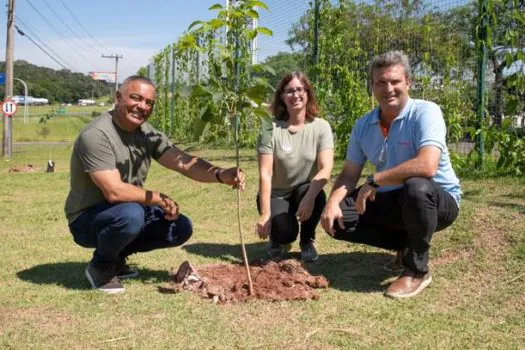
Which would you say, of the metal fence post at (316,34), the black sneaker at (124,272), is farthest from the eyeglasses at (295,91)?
the metal fence post at (316,34)

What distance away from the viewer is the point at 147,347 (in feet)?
8.63

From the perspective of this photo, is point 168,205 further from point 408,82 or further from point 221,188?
point 221,188

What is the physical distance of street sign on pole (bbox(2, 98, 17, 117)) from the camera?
56.4 feet

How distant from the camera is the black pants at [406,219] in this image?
10.1ft

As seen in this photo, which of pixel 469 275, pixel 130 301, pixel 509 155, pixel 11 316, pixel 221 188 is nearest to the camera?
pixel 11 316

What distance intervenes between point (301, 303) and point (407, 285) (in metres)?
0.58

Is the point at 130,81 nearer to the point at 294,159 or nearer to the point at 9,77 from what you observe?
the point at 294,159

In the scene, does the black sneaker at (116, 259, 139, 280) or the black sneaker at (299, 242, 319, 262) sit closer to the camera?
the black sneaker at (116, 259, 139, 280)

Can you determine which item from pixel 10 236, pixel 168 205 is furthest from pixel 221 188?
pixel 168 205

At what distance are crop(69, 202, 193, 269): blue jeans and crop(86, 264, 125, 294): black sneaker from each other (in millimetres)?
39

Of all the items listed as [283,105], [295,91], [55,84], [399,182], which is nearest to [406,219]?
[399,182]

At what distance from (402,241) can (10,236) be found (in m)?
3.29

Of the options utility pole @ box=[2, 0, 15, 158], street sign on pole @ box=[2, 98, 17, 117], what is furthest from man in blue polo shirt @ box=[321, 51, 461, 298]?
street sign on pole @ box=[2, 98, 17, 117]

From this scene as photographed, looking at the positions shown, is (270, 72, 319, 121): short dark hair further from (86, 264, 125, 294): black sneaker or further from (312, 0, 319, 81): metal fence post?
(312, 0, 319, 81): metal fence post
